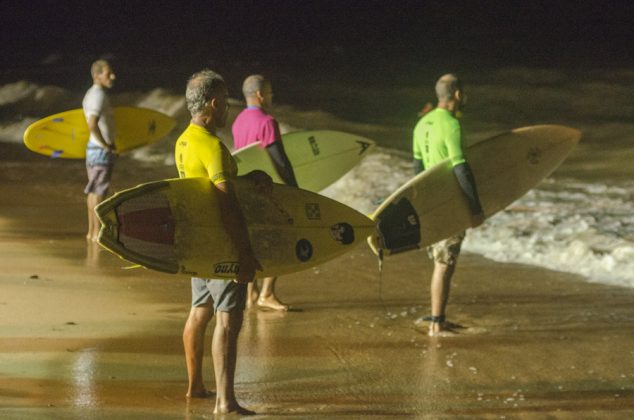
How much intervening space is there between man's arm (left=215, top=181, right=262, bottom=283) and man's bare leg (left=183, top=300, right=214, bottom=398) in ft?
1.55

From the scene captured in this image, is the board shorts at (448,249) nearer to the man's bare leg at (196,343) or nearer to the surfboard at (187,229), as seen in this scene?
the surfboard at (187,229)

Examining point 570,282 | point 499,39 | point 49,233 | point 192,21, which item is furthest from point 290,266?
point 192,21

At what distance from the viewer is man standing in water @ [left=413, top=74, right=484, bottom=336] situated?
23.0 feet

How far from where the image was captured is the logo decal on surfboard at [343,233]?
6234mm

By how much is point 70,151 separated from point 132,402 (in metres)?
6.26

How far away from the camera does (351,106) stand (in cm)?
3469

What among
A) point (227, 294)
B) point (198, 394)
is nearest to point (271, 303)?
point (198, 394)

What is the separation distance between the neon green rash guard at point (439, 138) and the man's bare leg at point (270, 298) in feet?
4.64

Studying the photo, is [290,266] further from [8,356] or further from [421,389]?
[8,356]

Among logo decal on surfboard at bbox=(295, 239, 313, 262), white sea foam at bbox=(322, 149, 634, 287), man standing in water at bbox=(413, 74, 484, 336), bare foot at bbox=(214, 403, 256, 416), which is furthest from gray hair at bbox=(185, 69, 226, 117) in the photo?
white sea foam at bbox=(322, 149, 634, 287)

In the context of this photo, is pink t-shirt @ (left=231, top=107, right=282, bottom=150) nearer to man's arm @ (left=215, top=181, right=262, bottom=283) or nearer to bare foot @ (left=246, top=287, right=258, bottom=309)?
bare foot @ (left=246, top=287, right=258, bottom=309)

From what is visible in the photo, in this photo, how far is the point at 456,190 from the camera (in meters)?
7.27

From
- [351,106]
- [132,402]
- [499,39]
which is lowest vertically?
[132,402]

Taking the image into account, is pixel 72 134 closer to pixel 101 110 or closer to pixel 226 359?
pixel 101 110
